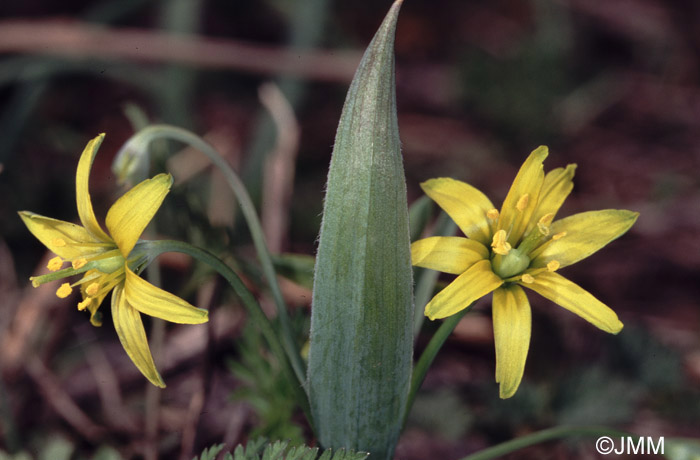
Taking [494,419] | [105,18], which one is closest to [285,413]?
[494,419]

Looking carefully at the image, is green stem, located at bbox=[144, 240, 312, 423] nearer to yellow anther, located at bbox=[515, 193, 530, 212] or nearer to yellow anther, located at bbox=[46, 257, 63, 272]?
yellow anther, located at bbox=[46, 257, 63, 272]

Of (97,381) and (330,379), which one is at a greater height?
(330,379)

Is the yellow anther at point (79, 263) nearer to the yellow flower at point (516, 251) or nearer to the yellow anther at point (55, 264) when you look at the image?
the yellow anther at point (55, 264)

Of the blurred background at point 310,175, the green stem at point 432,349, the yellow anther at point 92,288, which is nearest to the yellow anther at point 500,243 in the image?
the green stem at point 432,349

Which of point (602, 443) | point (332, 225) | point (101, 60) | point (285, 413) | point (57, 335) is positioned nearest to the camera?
point (332, 225)

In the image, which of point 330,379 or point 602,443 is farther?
point 602,443

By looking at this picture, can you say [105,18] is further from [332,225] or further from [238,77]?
[332,225]

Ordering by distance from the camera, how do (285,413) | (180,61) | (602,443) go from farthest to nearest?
(180,61)
(602,443)
(285,413)

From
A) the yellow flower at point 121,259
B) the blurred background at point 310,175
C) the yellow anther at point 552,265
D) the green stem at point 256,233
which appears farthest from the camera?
the blurred background at point 310,175

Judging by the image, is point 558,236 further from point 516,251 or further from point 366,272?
point 366,272
